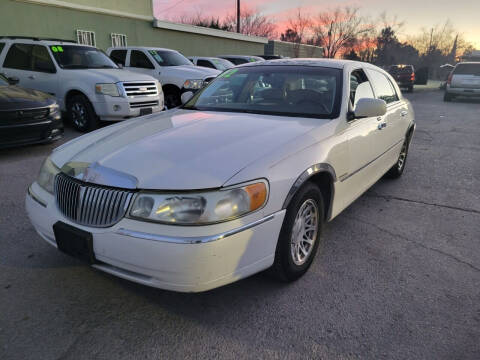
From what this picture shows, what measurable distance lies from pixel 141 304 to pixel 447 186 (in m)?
4.36

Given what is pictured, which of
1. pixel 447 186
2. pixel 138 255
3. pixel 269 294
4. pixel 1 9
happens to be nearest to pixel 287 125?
pixel 269 294

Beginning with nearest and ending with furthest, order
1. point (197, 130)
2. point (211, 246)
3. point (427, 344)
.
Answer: point (211, 246) < point (427, 344) < point (197, 130)

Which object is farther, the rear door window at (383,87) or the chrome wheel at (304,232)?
the rear door window at (383,87)

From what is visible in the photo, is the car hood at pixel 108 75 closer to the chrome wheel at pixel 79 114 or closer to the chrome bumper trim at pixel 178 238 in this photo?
the chrome wheel at pixel 79 114

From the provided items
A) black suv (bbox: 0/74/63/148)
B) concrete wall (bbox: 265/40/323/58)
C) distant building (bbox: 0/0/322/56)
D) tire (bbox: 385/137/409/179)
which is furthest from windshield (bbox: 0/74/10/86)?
concrete wall (bbox: 265/40/323/58)

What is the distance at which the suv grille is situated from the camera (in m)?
7.82

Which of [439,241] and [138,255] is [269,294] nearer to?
[138,255]

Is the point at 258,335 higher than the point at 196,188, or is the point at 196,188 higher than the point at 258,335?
the point at 196,188

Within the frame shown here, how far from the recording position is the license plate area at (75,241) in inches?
88.1

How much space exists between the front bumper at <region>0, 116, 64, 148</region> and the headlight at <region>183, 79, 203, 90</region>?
4.21 m

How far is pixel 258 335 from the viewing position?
226 centimetres

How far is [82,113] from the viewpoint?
7.85 m

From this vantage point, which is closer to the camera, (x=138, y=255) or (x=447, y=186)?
(x=138, y=255)

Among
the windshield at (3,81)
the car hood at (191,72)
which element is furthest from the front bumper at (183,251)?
the car hood at (191,72)
